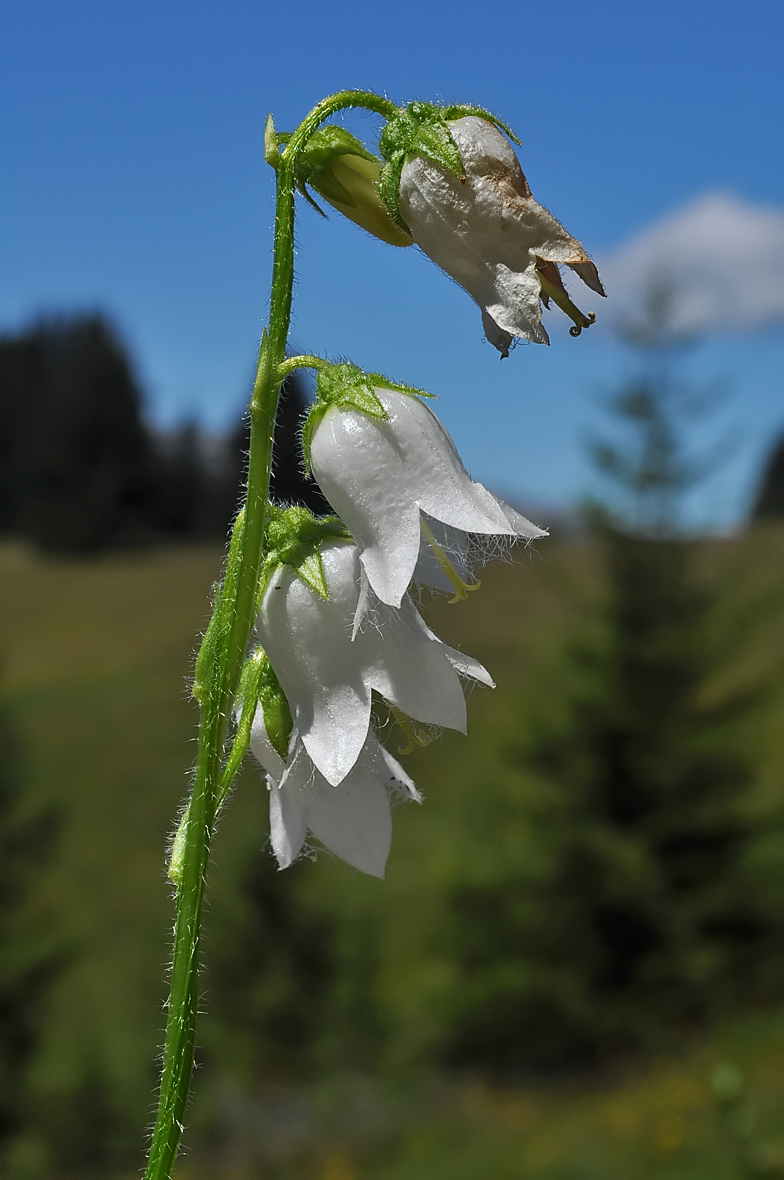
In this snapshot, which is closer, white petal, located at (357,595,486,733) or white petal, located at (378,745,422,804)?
white petal, located at (357,595,486,733)

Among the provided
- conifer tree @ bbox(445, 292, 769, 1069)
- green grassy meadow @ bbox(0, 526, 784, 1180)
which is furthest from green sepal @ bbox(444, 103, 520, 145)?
conifer tree @ bbox(445, 292, 769, 1069)

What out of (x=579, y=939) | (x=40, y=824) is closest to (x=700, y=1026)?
(x=579, y=939)

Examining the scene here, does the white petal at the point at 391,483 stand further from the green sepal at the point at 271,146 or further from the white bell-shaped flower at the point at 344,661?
the green sepal at the point at 271,146

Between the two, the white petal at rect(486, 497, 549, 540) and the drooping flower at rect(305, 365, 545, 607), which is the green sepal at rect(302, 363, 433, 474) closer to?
the drooping flower at rect(305, 365, 545, 607)

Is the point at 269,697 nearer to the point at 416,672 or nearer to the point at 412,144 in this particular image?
the point at 416,672

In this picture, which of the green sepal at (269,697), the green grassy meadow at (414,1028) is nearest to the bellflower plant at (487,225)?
the green sepal at (269,697)


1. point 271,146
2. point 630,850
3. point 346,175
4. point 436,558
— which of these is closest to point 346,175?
point 346,175

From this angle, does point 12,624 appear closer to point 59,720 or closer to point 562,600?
point 59,720
